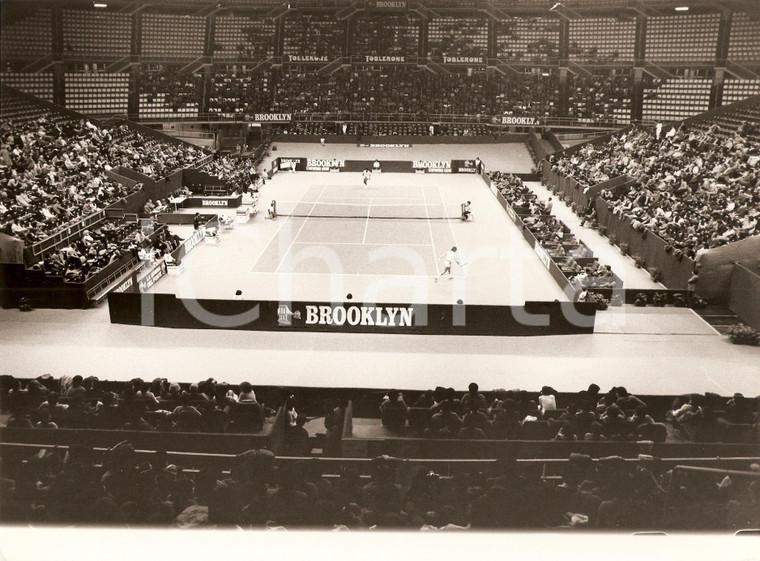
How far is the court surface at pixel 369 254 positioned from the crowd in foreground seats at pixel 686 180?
5149mm

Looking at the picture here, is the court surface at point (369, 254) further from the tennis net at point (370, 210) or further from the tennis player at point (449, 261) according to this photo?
the tennis player at point (449, 261)

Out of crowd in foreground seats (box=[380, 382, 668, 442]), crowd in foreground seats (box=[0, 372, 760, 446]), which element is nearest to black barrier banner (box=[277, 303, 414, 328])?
crowd in foreground seats (box=[0, 372, 760, 446])

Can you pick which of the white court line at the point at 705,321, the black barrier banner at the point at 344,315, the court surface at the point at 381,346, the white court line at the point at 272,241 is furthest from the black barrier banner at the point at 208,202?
the white court line at the point at 705,321

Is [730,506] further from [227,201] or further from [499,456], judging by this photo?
[227,201]

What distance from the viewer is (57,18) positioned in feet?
163

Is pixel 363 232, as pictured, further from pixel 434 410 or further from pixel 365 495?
pixel 365 495

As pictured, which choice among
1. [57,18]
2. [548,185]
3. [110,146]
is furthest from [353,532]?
[57,18]

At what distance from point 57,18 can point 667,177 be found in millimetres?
43099

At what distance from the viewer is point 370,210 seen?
37.4m

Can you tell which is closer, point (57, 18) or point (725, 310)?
point (725, 310)

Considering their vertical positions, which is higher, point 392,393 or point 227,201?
point 227,201

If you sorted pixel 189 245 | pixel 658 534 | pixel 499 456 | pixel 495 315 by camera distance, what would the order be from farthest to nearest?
1. pixel 189 245
2. pixel 495 315
3. pixel 499 456
4. pixel 658 534

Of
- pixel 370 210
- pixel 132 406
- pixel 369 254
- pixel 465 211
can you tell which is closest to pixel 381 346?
pixel 132 406

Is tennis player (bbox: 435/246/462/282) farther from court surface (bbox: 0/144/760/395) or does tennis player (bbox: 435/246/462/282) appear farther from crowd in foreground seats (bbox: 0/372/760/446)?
crowd in foreground seats (bbox: 0/372/760/446)
